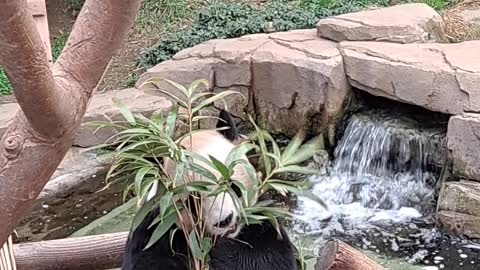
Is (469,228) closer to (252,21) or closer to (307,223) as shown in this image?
(307,223)

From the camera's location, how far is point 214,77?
5301 millimetres

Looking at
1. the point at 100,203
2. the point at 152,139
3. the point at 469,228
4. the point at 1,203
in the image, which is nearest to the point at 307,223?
the point at 469,228

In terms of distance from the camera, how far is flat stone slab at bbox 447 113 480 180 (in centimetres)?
407

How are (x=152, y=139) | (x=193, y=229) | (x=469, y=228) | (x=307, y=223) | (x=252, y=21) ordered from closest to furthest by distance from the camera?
(x=152, y=139) → (x=193, y=229) → (x=469, y=228) → (x=307, y=223) → (x=252, y=21)

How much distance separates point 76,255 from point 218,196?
891 mm

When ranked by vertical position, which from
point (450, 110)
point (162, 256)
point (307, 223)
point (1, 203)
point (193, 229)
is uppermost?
point (1, 203)

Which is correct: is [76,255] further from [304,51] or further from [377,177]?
[304,51]

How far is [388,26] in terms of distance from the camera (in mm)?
5074

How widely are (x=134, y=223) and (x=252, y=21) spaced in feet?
15.9

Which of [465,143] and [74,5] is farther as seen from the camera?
[74,5]

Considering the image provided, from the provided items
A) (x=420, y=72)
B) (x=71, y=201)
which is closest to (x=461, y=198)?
(x=420, y=72)

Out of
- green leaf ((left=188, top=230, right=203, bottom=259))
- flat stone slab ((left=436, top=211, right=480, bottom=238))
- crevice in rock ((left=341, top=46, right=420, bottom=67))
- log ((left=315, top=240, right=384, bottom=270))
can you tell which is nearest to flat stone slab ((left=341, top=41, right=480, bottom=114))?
crevice in rock ((left=341, top=46, right=420, bottom=67))

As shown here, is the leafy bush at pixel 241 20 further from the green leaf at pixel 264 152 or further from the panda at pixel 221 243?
the green leaf at pixel 264 152

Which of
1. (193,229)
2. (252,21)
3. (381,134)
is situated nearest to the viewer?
(193,229)
